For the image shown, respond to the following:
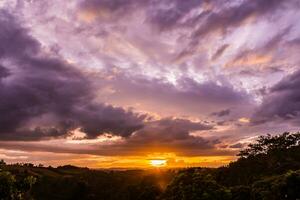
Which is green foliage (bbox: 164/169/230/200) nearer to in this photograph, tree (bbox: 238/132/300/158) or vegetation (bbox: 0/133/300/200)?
vegetation (bbox: 0/133/300/200)

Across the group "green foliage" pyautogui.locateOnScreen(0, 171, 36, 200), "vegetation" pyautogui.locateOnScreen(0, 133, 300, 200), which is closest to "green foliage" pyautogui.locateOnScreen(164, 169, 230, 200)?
A: "vegetation" pyautogui.locateOnScreen(0, 133, 300, 200)

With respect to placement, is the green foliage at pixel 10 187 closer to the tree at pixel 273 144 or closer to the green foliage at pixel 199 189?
the green foliage at pixel 199 189

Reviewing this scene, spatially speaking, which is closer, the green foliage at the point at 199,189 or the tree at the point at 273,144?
the green foliage at the point at 199,189

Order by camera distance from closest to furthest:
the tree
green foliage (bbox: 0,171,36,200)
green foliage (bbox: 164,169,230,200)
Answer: green foliage (bbox: 0,171,36,200) < green foliage (bbox: 164,169,230,200) < the tree

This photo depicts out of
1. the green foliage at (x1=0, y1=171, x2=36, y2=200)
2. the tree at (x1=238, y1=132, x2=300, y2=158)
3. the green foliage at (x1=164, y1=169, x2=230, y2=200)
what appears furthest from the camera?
Result: the tree at (x1=238, y1=132, x2=300, y2=158)

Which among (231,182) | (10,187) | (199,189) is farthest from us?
(231,182)

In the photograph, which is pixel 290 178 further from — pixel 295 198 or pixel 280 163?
pixel 280 163

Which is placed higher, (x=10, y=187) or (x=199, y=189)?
(x=10, y=187)

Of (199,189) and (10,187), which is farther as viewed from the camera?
(199,189)

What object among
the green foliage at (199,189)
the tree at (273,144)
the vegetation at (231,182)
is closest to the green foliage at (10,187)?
the vegetation at (231,182)

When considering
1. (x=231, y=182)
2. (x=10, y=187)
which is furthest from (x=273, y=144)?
(x=10, y=187)

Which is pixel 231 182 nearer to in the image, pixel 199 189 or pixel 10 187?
pixel 199 189

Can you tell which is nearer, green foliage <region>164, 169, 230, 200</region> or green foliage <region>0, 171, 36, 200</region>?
green foliage <region>0, 171, 36, 200</region>

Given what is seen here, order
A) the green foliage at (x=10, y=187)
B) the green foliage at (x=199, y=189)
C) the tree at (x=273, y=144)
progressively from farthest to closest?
the tree at (x=273, y=144)
the green foliage at (x=199, y=189)
the green foliage at (x=10, y=187)
